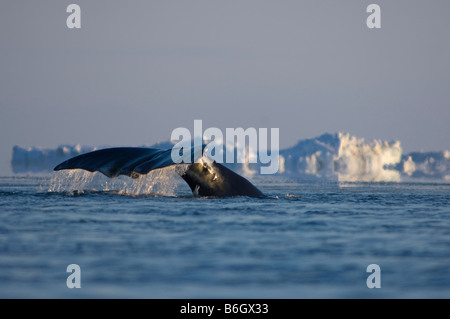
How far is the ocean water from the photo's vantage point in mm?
8180

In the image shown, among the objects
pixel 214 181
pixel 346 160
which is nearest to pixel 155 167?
pixel 214 181

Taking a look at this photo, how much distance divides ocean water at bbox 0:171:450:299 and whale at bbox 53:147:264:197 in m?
0.76

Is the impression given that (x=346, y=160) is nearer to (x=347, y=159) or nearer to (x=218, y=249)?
(x=347, y=159)

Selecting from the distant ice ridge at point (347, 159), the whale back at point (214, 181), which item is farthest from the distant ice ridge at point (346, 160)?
the whale back at point (214, 181)

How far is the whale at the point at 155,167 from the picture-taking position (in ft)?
54.2

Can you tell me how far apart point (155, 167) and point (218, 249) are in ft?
18.4

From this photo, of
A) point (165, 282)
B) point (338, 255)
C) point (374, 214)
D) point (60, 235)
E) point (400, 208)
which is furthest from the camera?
point (400, 208)

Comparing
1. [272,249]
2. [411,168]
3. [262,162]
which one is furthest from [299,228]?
[262,162]

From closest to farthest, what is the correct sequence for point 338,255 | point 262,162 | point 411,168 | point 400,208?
1. point 338,255
2. point 400,208
3. point 411,168
4. point 262,162

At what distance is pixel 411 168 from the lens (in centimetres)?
11225

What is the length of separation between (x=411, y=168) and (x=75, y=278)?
10800 centimetres

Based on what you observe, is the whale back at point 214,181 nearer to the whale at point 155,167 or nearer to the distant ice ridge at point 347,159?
the whale at point 155,167

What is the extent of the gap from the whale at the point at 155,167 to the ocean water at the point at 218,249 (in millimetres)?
764
